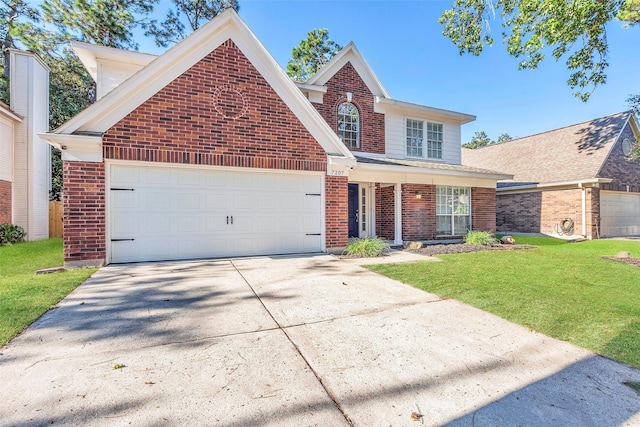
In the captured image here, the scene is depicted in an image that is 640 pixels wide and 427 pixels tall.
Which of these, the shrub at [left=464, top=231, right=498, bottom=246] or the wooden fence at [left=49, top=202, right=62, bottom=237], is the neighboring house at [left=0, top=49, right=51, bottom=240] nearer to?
the wooden fence at [left=49, top=202, right=62, bottom=237]

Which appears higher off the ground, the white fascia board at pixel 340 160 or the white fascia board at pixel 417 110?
the white fascia board at pixel 417 110

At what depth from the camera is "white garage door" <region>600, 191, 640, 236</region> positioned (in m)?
14.6

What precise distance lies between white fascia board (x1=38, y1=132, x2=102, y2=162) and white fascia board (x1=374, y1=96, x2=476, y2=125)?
9.52m

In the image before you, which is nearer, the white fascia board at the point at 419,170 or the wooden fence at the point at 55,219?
the white fascia board at the point at 419,170

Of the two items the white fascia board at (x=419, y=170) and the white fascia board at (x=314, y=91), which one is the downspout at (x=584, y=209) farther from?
the white fascia board at (x=314, y=91)

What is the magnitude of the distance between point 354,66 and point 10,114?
44.3 ft

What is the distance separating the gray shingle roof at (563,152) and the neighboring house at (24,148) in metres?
24.2

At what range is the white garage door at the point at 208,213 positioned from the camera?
6625 millimetres

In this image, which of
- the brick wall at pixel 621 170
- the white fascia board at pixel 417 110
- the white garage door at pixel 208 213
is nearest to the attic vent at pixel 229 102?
the white garage door at pixel 208 213

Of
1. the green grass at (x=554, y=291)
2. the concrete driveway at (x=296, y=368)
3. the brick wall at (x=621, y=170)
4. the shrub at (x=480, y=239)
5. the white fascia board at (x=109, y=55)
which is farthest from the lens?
the brick wall at (x=621, y=170)

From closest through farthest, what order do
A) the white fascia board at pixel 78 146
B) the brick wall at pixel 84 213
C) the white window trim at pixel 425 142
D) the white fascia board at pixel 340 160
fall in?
the white fascia board at pixel 78 146
the brick wall at pixel 84 213
the white fascia board at pixel 340 160
the white window trim at pixel 425 142

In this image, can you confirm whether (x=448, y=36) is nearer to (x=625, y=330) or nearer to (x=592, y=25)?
(x=592, y=25)

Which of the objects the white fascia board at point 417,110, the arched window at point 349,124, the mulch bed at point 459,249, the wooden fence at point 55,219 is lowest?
the mulch bed at point 459,249

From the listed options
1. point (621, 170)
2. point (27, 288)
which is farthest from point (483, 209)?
point (27, 288)
